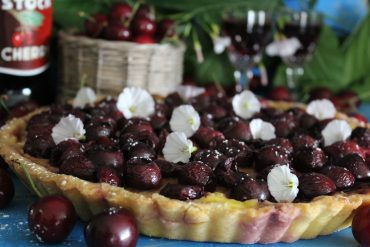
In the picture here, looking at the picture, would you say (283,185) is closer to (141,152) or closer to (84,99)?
(141,152)

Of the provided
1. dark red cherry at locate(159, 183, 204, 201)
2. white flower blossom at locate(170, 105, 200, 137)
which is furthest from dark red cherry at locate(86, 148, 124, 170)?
white flower blossom at locate(170, 105, 200, 137)

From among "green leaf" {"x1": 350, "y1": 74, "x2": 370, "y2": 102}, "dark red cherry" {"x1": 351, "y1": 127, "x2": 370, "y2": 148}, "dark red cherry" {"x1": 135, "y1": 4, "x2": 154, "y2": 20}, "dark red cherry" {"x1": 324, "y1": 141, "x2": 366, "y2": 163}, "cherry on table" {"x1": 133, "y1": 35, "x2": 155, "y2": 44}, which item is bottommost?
"green leaf" {"x1": 350, "y1": 74, "x2": 370, "y2": 102}

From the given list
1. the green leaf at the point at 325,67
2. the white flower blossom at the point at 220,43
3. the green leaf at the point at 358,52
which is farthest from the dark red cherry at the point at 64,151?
the green leaf at the point at 358,52

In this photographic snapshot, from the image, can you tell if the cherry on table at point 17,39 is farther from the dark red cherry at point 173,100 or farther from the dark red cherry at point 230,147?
the dark red cherry at point 230,147

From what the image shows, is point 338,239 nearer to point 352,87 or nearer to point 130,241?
point 130,241

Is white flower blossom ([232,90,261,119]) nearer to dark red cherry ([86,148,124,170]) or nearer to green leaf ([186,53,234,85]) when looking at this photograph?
dark red cherry ([86,148,124,170])

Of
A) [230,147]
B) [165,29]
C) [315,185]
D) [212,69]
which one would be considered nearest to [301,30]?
[212,69]
